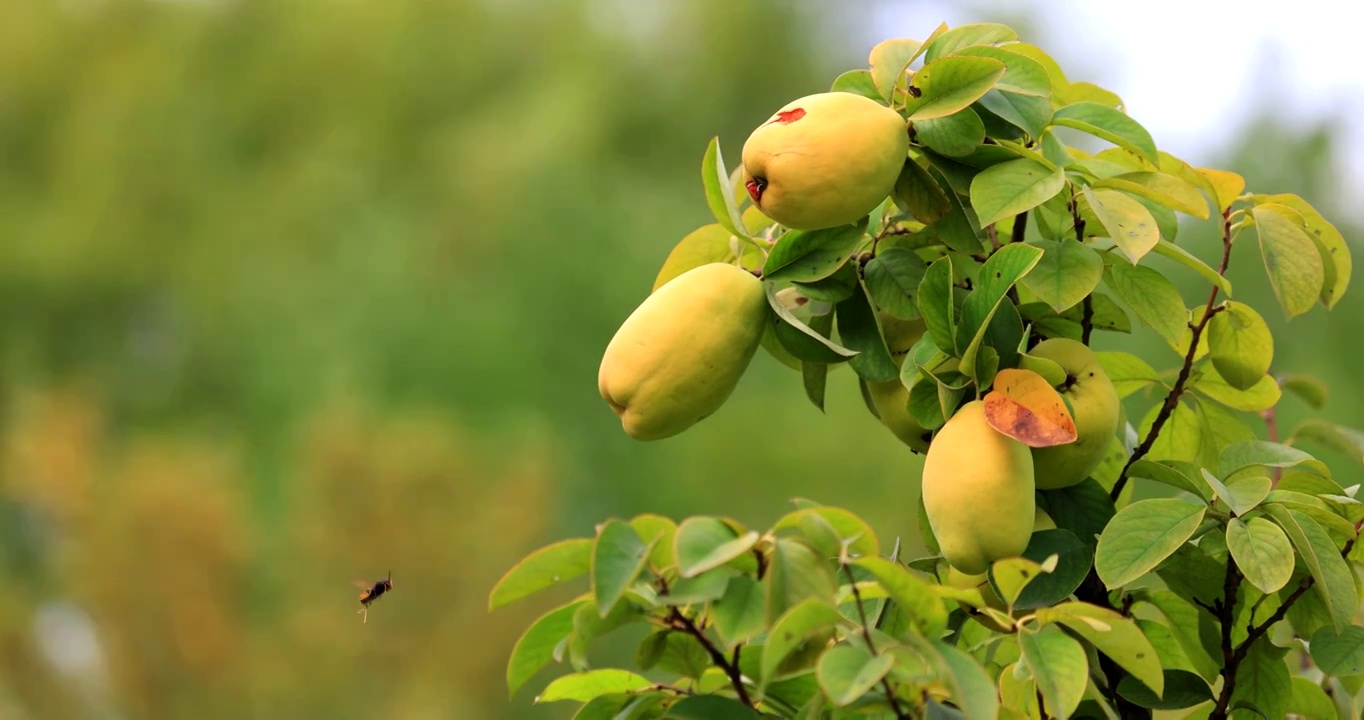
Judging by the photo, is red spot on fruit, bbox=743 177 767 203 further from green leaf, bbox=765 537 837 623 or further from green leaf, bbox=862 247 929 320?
green leaf, bbox=765 537 837 623

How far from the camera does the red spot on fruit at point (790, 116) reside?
1.60 feet

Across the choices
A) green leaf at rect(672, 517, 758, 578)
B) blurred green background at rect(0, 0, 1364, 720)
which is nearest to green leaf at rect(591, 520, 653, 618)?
green leaf at rect(672, 517, 758, 578)

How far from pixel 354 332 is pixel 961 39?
436cm

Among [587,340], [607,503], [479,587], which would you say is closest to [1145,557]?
[479,587]

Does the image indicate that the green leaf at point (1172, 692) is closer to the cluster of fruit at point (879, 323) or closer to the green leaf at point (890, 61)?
the cluster of fruit at point (879, 323)

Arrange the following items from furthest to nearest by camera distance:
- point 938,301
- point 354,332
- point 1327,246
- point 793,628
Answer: point 354,332
point 1327,246
point 938,301
point 793,628

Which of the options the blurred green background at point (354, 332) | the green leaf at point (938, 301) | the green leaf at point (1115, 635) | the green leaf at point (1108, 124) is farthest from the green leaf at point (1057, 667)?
the blurred green background at point (354, 332)

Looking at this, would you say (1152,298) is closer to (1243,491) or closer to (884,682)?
(1243,491)

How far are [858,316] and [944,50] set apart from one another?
0.37ft

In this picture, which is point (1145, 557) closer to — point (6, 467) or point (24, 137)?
point (6, 467)

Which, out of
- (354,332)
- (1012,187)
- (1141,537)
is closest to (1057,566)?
(1141,537)

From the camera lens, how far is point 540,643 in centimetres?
43

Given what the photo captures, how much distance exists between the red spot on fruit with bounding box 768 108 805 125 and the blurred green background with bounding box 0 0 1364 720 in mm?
1365

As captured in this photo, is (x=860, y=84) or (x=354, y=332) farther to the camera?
(x=354, y=332)
